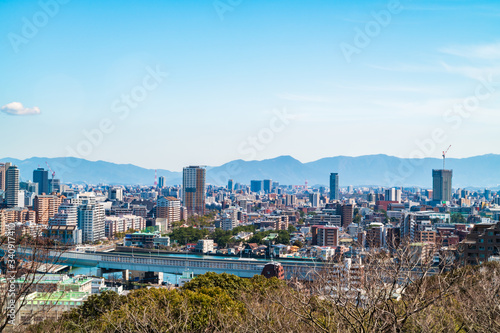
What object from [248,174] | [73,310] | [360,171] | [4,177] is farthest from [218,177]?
[73,310]

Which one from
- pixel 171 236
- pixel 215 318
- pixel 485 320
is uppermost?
pixel 485 320

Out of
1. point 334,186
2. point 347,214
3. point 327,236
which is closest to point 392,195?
point 334,186

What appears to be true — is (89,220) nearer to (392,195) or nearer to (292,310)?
(292,310)

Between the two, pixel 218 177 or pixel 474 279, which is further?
pixel 218 177

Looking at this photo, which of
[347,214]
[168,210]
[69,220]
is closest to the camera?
[69,220]

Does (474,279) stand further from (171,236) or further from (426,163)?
(426,163)

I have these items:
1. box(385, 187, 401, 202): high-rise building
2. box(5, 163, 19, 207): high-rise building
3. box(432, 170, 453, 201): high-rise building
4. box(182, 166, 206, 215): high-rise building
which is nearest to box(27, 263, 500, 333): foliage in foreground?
box(5, 163, 19, 207): high-rise building
